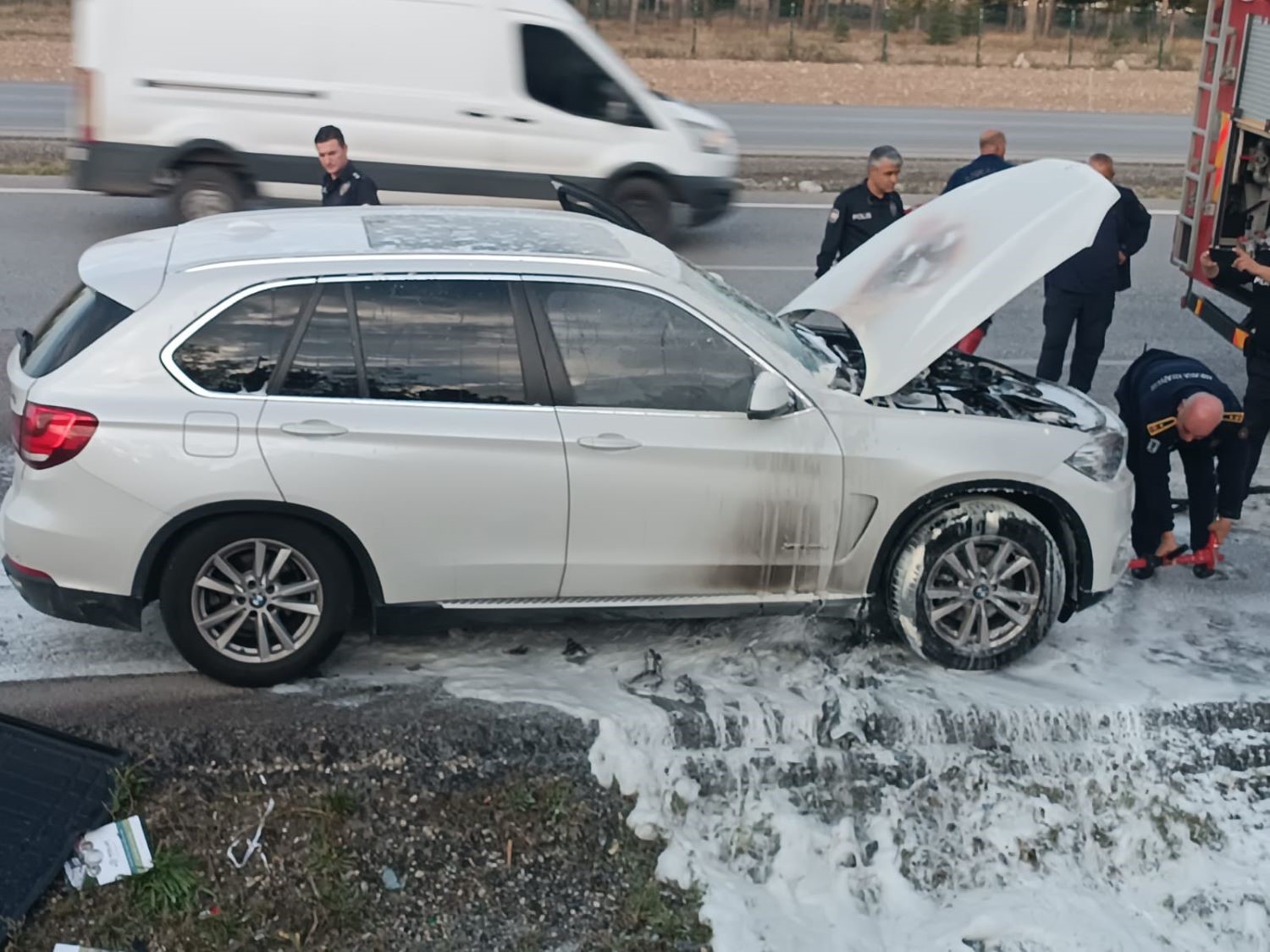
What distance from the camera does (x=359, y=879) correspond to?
4648mm

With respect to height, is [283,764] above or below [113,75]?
below

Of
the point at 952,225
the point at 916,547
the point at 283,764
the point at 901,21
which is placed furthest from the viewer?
the point at 901,21

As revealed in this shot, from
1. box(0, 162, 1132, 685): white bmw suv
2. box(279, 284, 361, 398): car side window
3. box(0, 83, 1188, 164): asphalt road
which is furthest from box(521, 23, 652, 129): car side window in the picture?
box(279, 284, 361, 398): car side window

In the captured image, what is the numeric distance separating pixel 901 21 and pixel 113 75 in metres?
32.6

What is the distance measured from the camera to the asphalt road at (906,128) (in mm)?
20047

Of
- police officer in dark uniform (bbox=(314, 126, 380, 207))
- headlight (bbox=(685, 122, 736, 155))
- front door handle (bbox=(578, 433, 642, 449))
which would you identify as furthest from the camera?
headlight (bbox=(685, 122, 736, 155))

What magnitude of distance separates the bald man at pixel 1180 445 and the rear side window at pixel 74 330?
14.0 feet

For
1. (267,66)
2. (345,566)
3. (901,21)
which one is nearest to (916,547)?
(345,566)

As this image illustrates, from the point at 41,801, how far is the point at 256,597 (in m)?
0.96

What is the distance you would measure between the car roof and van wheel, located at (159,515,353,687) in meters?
0.99

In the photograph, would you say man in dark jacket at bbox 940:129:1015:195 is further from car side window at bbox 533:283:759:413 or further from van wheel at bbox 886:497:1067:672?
car side window at bbox 533:283:759:413

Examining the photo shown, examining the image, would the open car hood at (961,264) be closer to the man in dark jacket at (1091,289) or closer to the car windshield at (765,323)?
the car windshield at (765,323)

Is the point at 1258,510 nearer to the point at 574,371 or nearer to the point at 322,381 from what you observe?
the point at 574,371

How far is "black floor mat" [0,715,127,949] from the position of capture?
447 cm
